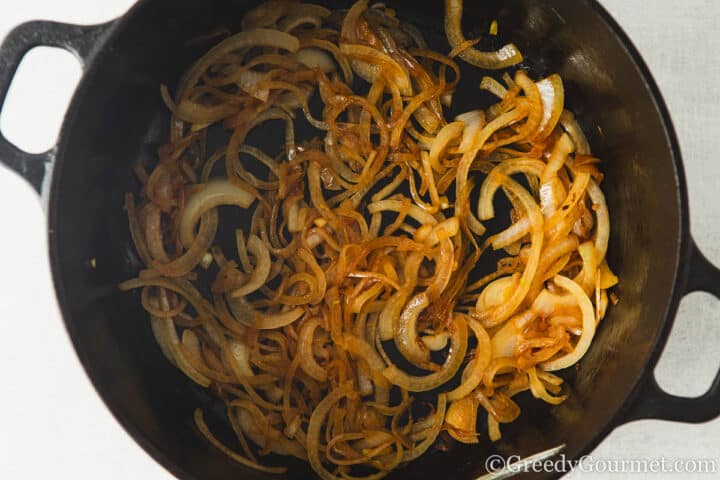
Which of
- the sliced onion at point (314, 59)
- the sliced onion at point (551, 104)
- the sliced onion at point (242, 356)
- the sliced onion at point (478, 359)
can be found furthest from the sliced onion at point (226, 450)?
the sliced onion at point (551, 104)

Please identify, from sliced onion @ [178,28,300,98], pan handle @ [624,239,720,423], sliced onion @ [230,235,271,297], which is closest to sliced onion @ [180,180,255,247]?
sliced onion @ [230,235,271,297]

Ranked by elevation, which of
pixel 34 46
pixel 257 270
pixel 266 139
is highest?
pixel 34 46

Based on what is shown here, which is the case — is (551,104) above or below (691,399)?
above

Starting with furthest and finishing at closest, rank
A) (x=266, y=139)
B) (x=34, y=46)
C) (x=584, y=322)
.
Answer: (x=266, y=139) → (x=584, y=322) → (x=34, y=46)

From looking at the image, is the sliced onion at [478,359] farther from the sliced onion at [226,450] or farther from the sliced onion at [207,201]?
the sliced onion at [207,201]

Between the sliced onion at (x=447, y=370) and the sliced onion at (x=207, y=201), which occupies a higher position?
the sliced onion at (x=207, y=201)

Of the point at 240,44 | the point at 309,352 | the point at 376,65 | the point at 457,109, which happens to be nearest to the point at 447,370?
the point at 309,352

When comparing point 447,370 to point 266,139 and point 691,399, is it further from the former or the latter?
point 266,139
